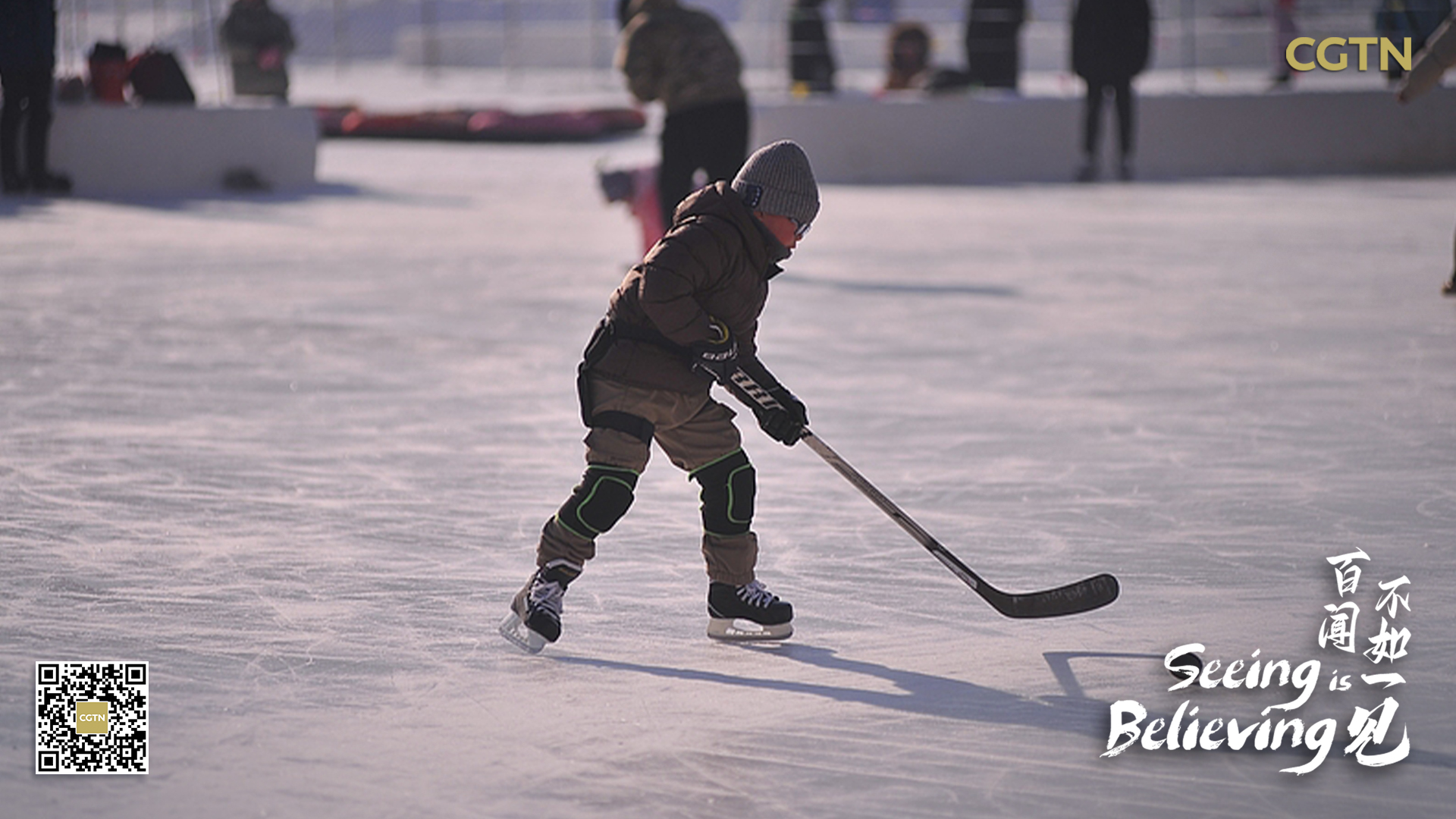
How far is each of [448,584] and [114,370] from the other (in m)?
2.96

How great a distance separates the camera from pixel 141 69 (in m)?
13.0

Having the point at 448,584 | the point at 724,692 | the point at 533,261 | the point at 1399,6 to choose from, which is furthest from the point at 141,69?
the point at 724,692

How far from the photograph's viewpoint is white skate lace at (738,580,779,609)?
344 centimetres

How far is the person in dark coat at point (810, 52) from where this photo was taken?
1498cm

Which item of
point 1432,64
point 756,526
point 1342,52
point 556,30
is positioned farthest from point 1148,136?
point 556,30

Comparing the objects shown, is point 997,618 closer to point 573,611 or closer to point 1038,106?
point 573,611

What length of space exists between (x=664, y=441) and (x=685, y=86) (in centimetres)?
517

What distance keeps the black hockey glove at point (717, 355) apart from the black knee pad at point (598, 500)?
9.5 inches

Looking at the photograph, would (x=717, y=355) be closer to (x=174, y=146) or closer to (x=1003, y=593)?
(x=1003, y=593)

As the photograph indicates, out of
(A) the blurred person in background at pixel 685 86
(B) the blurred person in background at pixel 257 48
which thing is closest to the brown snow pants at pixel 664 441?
(A) the blurred person in background at pixel 685 86

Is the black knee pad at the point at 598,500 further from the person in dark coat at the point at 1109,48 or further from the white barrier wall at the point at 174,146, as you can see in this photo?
the person in dark coat at the point at 1109,48

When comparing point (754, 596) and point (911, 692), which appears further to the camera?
point (754, 596)

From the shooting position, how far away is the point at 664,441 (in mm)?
3373

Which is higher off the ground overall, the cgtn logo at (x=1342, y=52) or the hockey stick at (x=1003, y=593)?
the cgtn logo at (x=1342, y=52)
